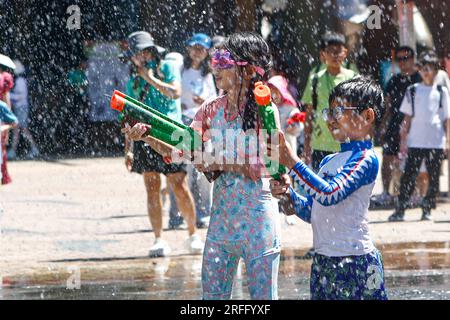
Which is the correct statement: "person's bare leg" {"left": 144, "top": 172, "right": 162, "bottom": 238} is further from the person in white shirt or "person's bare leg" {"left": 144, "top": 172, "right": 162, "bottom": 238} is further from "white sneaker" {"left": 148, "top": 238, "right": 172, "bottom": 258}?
the person in white shirt

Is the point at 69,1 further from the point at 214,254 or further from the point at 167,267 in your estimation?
the point at 214,254

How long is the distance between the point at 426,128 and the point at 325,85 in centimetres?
276

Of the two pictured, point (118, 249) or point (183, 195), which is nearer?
point (183, 195)

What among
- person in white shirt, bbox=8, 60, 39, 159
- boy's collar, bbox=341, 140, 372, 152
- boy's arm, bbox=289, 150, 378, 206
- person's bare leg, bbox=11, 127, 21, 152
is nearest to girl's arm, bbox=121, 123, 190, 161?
boy's arm, bbox=289, 150, 378, 206

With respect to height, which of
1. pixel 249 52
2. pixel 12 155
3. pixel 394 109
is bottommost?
pixel 249 52

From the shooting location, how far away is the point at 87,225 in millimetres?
12523

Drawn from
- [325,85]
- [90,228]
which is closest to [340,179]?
[325,85]

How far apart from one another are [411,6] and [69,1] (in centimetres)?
847

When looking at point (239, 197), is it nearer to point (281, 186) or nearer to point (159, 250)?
point (281, 186)

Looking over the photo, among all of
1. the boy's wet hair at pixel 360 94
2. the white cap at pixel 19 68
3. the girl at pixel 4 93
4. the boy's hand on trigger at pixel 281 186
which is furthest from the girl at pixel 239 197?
the white cap at pixel 19 68

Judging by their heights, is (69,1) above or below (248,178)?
above

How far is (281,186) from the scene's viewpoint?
538 centimetres

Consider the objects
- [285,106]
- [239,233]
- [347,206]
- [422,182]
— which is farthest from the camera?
[422,182]
